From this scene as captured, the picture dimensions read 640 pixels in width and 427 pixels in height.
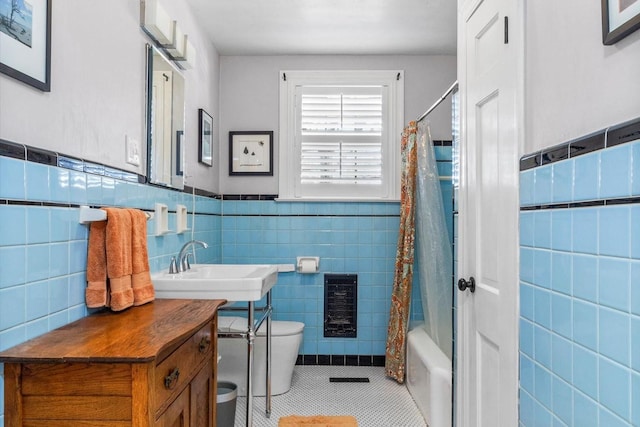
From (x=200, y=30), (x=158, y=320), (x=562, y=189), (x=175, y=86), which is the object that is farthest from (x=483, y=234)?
(x=200, y=30)

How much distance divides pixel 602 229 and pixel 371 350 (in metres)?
2.76

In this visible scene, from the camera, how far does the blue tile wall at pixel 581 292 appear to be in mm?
952

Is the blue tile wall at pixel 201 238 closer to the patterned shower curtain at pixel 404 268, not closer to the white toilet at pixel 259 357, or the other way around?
the patterned shower curtain at pixel 404 268

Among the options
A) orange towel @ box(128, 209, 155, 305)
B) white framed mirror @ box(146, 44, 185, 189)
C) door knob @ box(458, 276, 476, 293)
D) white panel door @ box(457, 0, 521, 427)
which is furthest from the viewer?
white framed mirror @ box(146, 44, 185, 189)

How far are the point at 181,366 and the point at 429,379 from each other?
61.7 inches

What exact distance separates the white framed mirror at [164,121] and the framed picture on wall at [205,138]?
1.19 ft

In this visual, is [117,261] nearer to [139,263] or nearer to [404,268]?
[139,263]

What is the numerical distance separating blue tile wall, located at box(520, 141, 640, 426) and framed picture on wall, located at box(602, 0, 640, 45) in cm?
23

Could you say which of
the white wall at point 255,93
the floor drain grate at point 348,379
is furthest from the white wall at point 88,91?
the floor drain grate at point 348,379

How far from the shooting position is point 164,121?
2350 millimetres

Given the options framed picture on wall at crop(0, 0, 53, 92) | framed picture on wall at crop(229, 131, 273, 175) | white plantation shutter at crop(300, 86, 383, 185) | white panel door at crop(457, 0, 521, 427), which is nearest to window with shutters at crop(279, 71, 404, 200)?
white plantation shutter at crop(300, 86, 383, 185)

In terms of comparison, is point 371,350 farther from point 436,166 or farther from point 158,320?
point 158,320

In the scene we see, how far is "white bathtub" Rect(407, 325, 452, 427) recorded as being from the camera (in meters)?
2.44

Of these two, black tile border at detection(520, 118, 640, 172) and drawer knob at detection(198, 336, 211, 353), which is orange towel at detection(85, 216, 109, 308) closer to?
drawer knob at detection(198, 336, 211, 353)
